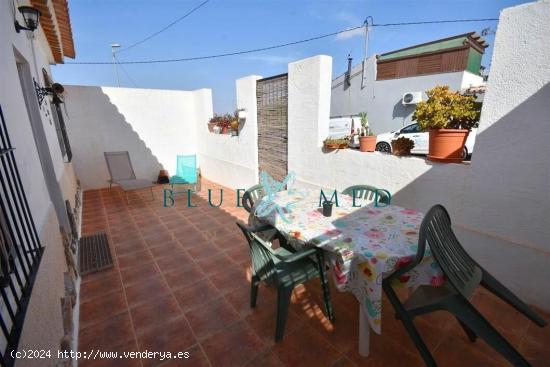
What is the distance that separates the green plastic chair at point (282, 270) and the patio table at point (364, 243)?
0.17 meters

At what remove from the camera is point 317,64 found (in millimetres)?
3797

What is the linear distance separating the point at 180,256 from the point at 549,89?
4071mm

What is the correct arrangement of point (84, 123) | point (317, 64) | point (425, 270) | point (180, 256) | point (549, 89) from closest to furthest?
point (425, 270) → point (549, 89) → point (180, 256) → point (317, 64) → point (84, 123)

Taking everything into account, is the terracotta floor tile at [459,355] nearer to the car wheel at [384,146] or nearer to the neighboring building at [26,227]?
the neighboring building at [26,227]

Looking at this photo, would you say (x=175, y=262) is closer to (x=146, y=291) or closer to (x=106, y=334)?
(x=146, y=291)

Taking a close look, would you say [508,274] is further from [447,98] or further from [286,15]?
[286,15]

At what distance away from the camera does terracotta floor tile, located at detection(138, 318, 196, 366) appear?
6.54 ft

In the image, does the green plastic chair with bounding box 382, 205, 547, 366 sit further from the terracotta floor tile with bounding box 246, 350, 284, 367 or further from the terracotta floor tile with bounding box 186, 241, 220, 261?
the terracotta floor tile with bounding box 186, 241, 220, 261

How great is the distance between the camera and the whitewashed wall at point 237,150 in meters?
5.43

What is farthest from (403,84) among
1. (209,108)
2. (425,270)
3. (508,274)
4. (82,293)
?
(82,293)

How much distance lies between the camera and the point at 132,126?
6820 millimetres

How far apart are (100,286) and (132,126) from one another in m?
5.22

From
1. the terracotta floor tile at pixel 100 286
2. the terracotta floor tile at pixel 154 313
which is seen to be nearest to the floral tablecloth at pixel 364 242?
the terracotta floor tile at pixel 154 313

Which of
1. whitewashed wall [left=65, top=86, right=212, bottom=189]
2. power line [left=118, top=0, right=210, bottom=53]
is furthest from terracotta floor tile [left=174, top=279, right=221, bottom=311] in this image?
power line [left=118, top=0, right=210, bottom=53]
